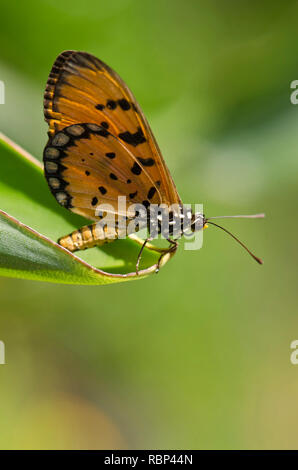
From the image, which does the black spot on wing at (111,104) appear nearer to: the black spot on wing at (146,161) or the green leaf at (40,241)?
the black spot on wing at (146,161)

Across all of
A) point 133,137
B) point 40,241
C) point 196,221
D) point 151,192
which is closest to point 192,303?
point 196,221

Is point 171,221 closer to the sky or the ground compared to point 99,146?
closer to the ground

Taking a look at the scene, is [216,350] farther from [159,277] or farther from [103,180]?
[103,180]

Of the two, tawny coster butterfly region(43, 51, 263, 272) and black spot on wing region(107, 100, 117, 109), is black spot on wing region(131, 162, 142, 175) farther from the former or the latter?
black spot on wing region(107, 100, 117, 109)

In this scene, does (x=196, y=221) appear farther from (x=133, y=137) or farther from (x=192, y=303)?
(x=192, y=303)

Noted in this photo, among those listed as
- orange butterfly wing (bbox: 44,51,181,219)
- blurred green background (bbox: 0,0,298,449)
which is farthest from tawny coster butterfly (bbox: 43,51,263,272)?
blurred green background (bbox: 0,0,298,449)

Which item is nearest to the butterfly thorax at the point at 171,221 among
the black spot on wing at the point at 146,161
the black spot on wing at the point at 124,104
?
the black spot on wing at the point at 146,161

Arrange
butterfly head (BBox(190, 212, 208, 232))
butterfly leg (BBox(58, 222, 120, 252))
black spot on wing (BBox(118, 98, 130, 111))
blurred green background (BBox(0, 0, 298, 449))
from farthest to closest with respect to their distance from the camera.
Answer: blurred green background (BBox(0, 0, 298, 449)) → butterfly head (BBox(190, 212, 208, 232)) → black spot on wing (BBox(118, 98, 130, 111)) → butterfly leg (BBox(58, 222, 120, 252))
